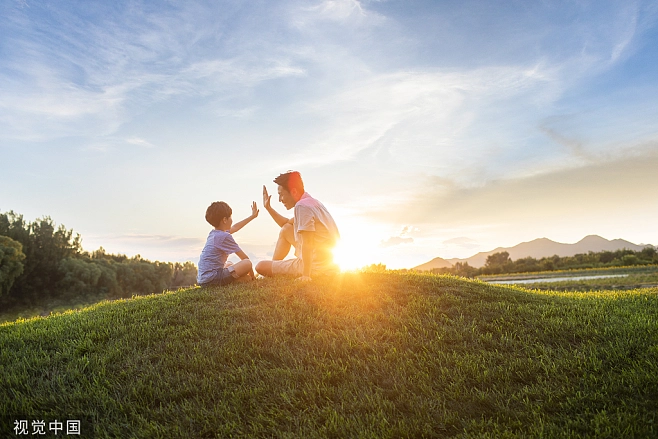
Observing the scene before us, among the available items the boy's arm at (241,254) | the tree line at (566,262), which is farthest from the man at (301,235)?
the tree line at (566,262)

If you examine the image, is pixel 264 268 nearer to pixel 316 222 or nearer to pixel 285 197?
pixel 285 197

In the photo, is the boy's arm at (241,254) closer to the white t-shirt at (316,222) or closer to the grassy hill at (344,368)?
the white t-shirt at (316,222)

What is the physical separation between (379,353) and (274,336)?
1.54 metres

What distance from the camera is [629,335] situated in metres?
5.76

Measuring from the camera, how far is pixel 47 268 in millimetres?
42344

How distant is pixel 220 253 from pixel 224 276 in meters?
0.51

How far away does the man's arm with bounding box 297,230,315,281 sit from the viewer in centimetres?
781

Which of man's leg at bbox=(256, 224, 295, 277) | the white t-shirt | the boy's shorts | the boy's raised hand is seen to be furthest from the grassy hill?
the boy's raised hand

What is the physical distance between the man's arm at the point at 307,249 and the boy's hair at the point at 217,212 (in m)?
1.94

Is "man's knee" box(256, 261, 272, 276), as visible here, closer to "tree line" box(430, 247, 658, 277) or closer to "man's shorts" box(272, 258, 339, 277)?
"man's shorts" box(272, 258, 339, 277)

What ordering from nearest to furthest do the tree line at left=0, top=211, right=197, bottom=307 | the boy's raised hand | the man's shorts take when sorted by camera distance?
the man's shorts → the boy's raised hand → the tree line at left=0, top=211, right=197, bottom=307

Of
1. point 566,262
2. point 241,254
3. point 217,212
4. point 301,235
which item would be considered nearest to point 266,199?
point 217,212

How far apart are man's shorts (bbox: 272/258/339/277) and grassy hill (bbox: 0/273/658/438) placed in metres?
0.99

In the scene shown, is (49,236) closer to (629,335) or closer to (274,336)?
(274,336)
